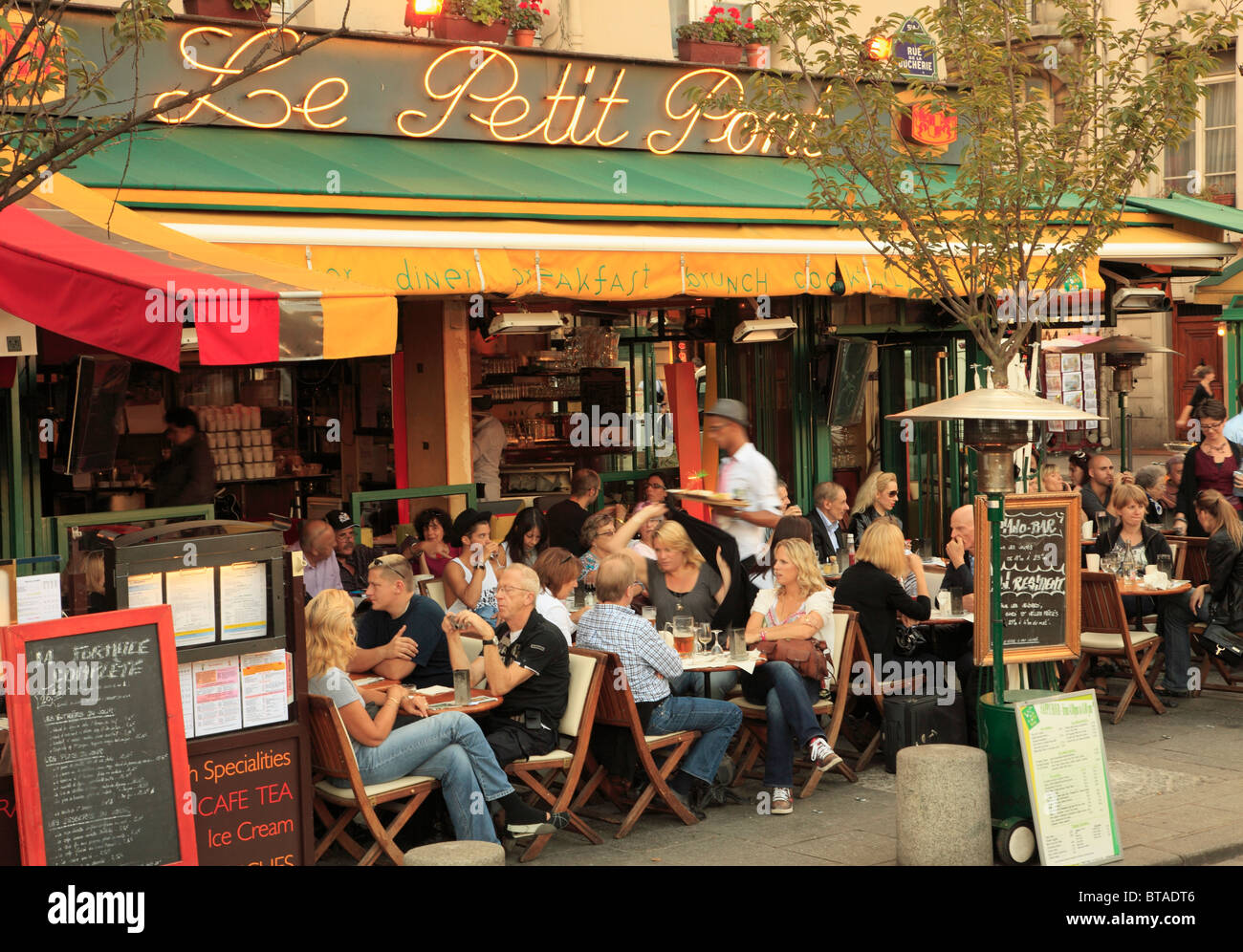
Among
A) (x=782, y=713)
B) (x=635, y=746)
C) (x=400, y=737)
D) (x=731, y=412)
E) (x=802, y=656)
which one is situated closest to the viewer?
(x=400, y=737)

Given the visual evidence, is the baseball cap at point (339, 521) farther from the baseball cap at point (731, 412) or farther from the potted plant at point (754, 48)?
the potted plant at point (754, 48)

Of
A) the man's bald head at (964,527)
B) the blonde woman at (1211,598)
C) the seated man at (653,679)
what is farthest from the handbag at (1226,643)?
the seated man at (653,679)

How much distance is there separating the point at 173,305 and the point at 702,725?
10.9ft

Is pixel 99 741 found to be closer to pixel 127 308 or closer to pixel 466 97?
pixel 127 308

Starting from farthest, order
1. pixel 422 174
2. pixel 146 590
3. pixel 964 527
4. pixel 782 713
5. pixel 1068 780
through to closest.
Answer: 1. pixel 422 174
2. pixel 964 527
3. pixel 782 713
4. pixel 1068 780
5. pixel 146 590

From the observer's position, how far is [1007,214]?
9.81 m

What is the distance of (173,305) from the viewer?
264 inches

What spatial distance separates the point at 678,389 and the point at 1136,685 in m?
4.87

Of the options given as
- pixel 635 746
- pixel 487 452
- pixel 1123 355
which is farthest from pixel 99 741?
pixel 1123 355

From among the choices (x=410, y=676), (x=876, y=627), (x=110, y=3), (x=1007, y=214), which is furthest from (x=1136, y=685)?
(x=110, y=3)

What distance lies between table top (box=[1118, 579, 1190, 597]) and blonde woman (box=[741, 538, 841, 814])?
279 cm

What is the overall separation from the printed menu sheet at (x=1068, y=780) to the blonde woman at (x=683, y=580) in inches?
99.2

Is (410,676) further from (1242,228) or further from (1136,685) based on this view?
(1242,228)

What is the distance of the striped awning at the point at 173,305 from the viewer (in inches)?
268
